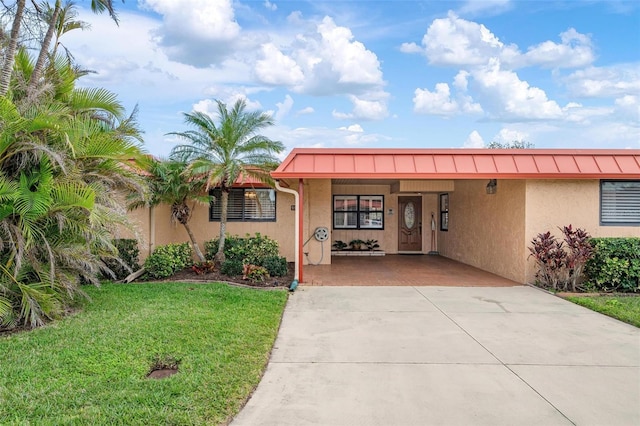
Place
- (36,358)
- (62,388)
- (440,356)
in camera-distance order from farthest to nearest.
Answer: (440,356)
(36,358)
(62,388)

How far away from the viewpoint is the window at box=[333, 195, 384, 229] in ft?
49.5

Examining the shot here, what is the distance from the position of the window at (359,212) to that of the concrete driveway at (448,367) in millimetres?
8318

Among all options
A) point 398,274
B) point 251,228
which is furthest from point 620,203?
point 251,228

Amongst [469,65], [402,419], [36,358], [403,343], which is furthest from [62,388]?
[469,65]

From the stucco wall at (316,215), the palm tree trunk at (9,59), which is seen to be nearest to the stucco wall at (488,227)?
the stucco wall at (316,215)

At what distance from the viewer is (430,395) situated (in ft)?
11.3

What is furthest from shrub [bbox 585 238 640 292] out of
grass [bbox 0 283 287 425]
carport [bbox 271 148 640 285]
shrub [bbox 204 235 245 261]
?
shrub [bbox 204 235 245 261]

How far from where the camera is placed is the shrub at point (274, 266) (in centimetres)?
909

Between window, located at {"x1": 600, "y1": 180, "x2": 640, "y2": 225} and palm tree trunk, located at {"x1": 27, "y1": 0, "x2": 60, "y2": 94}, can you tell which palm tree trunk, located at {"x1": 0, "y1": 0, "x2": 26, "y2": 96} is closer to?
palm tree trunk, located at {"x1": 27, "y1": 0, "x2": 60, "y2": 94}

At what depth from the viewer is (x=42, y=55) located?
6324 mm

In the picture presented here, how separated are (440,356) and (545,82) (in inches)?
542

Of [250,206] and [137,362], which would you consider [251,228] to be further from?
[137,362]

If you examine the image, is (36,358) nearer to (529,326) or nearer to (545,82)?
(529,326)

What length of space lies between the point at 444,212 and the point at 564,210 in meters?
6.07
